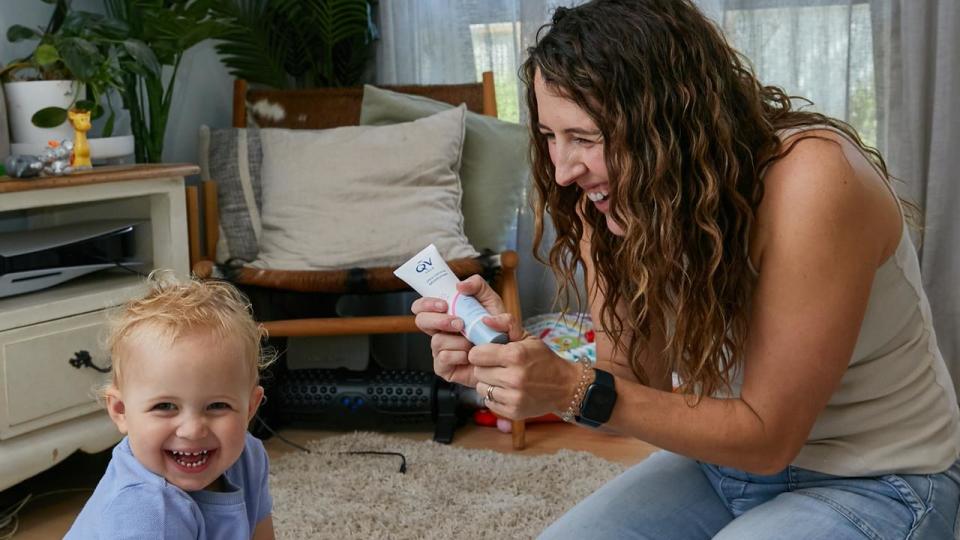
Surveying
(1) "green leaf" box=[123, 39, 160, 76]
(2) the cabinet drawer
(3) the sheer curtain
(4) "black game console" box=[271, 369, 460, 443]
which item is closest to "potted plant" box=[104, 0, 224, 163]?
(1) "green leaf" box=[123, 39, 160, 76]

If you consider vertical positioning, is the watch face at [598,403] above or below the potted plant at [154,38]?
below

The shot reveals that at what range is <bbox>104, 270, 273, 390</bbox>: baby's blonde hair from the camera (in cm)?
115

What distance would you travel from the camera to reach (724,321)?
124 cm

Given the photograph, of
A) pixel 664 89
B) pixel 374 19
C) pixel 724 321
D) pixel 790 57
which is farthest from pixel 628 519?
pixel 374 19

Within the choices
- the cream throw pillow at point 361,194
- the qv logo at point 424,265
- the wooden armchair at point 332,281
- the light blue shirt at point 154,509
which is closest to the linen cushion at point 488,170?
the cream throw pillow at point 361,194

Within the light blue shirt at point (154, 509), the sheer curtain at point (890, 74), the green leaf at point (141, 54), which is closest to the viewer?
the light blue shirt at point (154, 509)

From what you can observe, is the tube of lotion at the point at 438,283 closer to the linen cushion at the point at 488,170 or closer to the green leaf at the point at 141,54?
the green leaf at the point at 141,54

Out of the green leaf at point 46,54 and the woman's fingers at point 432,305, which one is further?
the green leaf at point 46,54

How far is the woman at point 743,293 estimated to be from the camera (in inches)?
45.9

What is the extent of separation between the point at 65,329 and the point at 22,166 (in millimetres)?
333

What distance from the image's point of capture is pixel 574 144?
1223 mm

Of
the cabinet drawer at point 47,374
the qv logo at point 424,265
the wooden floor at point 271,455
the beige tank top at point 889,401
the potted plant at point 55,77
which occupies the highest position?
the potted plant at point 55,77

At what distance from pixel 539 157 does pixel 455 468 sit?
4.07 feet

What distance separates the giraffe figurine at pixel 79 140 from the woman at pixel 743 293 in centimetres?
125
